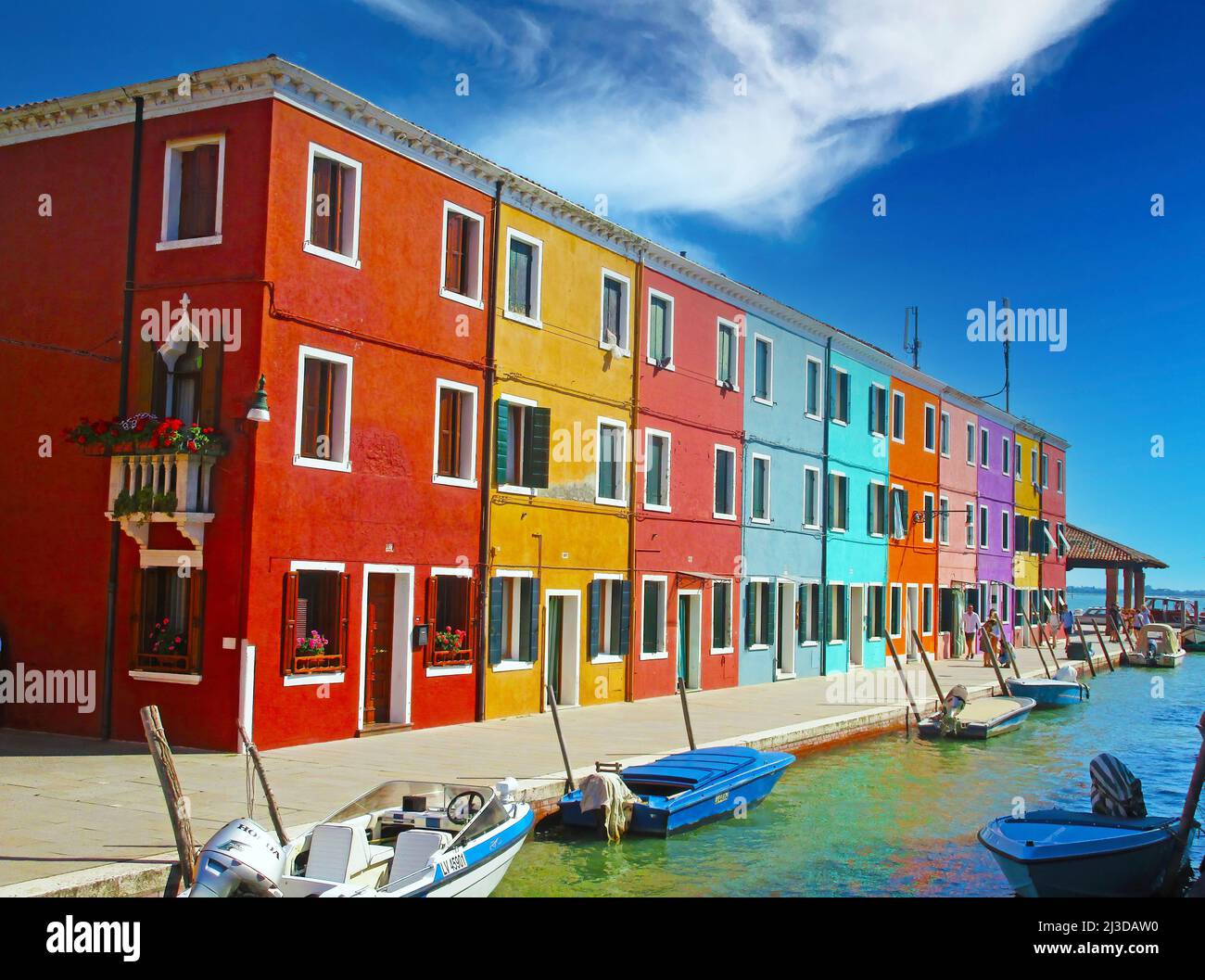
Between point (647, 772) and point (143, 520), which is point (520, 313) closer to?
point (143, 520)

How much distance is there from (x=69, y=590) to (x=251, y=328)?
4.69 metres

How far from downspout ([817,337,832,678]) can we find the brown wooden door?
53.9 ft

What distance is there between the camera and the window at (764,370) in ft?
94.3

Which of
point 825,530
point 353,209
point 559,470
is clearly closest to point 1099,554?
point 825,530

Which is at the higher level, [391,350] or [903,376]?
[903,376]

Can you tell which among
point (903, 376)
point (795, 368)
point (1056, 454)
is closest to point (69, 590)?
point (795, 368)

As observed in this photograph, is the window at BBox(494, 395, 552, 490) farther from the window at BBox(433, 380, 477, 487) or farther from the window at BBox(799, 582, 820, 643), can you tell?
the window at BBox(799, 582, 820, 643)

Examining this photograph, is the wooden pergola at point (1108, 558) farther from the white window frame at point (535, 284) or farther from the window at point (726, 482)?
the white window frame at point (535, 284)

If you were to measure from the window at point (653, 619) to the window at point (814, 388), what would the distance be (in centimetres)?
918

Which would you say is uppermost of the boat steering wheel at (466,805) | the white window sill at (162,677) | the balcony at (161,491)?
the balcony at (161,491)

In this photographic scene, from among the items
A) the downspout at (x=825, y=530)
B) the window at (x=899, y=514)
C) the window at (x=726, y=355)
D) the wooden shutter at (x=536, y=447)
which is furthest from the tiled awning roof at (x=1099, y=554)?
the wooden shutter at (x=536, y=447)

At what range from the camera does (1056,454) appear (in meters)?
54.8

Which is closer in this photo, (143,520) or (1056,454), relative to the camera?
(143,520)

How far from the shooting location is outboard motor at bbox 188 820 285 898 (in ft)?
28.5
